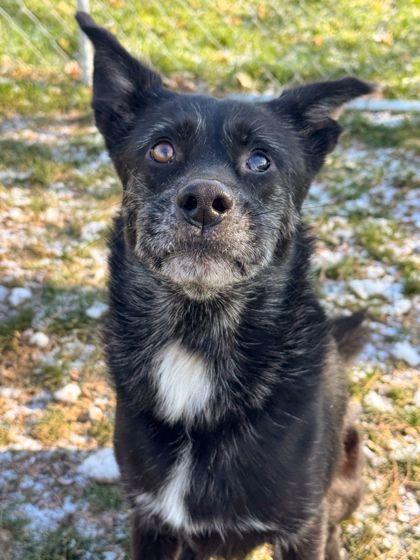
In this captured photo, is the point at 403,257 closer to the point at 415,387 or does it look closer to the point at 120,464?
the point at 415,387

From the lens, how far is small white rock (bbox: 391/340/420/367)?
335cm

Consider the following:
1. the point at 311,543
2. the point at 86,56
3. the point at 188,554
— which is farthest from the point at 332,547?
the point at 86,56

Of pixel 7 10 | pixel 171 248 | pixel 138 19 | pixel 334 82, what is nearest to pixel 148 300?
pixel 171 248

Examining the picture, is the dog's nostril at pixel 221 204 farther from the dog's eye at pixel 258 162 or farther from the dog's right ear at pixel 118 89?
the dog's right ear at pixel 118 89

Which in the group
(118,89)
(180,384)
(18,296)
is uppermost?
(118,89)

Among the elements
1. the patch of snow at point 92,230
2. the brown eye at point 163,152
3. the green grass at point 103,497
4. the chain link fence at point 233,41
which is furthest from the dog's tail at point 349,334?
the chain link fence at point 233,41

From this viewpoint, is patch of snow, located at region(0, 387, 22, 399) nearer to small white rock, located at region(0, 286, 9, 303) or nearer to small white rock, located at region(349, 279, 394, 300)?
small white rock, located at region(0, 286, 9, 303)

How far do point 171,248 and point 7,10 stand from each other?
5.57 metres

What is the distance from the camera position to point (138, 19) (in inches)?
244

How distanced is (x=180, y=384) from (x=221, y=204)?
68cm

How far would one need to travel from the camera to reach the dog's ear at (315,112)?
2.28 meters

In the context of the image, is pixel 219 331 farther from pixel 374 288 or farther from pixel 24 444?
pixel 374 288

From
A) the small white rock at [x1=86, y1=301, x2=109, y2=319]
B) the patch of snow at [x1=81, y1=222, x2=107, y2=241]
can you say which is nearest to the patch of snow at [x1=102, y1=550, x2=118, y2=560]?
the small white rock at [x1=86, y1=301, x2=109, y2=319]

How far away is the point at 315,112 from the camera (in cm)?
236
